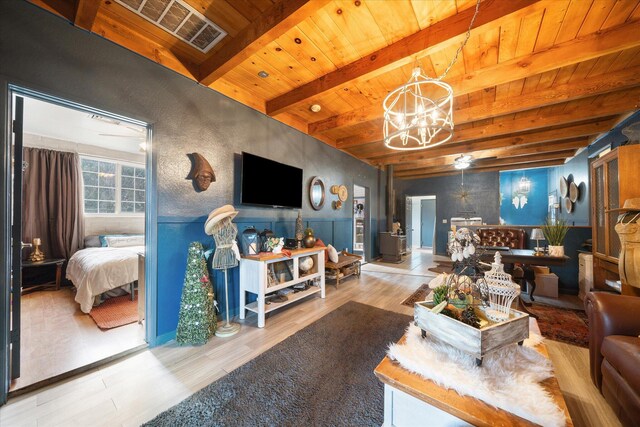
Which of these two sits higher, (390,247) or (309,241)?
(309,241)

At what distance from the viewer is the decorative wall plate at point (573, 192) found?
4.87 meters

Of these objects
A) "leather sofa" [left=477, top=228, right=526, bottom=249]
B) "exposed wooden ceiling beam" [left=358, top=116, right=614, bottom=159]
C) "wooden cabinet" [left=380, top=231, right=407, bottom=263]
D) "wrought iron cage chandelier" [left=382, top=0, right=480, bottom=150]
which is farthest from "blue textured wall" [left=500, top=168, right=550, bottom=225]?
"wrought iron cage chandelier" [left=382, top=0, right=480, bottom=150]

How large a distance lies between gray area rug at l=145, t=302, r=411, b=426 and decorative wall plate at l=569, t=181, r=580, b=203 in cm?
553

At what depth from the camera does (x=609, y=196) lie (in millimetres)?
2658

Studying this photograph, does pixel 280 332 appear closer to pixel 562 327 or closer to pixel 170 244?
pixel 170 244

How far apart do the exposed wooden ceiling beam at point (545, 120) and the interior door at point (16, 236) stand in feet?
13.8

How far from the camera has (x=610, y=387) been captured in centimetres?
144

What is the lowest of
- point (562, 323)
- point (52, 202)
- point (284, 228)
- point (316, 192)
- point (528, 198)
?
point (562, 323)

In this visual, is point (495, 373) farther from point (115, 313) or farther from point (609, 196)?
point (115, 313)

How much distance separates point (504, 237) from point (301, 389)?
189 inches

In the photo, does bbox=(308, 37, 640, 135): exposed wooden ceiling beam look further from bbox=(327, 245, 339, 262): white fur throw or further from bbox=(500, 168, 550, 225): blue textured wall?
bbox=(500, 168, 550, 225): blue textured wall

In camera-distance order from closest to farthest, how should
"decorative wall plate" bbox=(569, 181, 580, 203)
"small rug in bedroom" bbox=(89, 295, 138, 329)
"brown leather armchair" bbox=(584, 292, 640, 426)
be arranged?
1. "brown leather armchair" bbox=(584, 292, 640, 426)
2. "small rug in bedroom" bbox=(89, 295, 138, 329)
3. "decorative wall plate" bbox=(569, 181, 580, 203)

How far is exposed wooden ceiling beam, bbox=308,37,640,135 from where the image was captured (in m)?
2.49

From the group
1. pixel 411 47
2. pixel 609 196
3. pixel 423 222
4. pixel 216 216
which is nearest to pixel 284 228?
pixel 216 216
